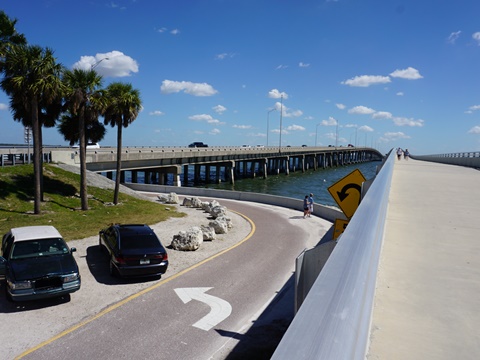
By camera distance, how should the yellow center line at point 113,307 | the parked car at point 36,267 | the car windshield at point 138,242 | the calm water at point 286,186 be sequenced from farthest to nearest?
the calm water at point 286,186 → the car windshield at point 138,242 → the parked car at point 36,267 → the yellow center line at point 113,307

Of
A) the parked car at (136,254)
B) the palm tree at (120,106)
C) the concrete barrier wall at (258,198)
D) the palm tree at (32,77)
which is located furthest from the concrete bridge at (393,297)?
the palm tree at (120,106)

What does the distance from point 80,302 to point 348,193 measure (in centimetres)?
869

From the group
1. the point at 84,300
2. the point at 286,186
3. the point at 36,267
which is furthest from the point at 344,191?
the point at 286,186

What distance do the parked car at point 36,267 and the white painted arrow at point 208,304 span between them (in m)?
3.21

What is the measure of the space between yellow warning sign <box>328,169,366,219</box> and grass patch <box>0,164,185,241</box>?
13221mm

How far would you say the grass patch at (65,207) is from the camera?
19797 mm

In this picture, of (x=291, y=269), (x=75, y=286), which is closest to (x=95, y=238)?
(x=75, y=286)

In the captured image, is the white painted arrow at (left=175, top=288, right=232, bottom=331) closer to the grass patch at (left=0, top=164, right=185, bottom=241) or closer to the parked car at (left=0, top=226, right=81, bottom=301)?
the parked car at (left=0, top=226, right=81, bottom=301)

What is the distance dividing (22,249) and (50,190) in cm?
1731

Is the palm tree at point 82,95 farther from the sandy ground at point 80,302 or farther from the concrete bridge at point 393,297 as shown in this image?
the concrete bridge at point 393,297

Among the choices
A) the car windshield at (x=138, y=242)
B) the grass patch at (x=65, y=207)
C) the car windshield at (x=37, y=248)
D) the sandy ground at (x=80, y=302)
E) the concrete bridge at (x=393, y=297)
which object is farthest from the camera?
the grass patch at (x=65, y=207)

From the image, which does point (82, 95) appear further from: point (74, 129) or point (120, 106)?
point (74, 129)

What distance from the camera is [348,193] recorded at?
10898 mm

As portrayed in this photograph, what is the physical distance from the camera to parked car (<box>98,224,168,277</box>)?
1207 cm
